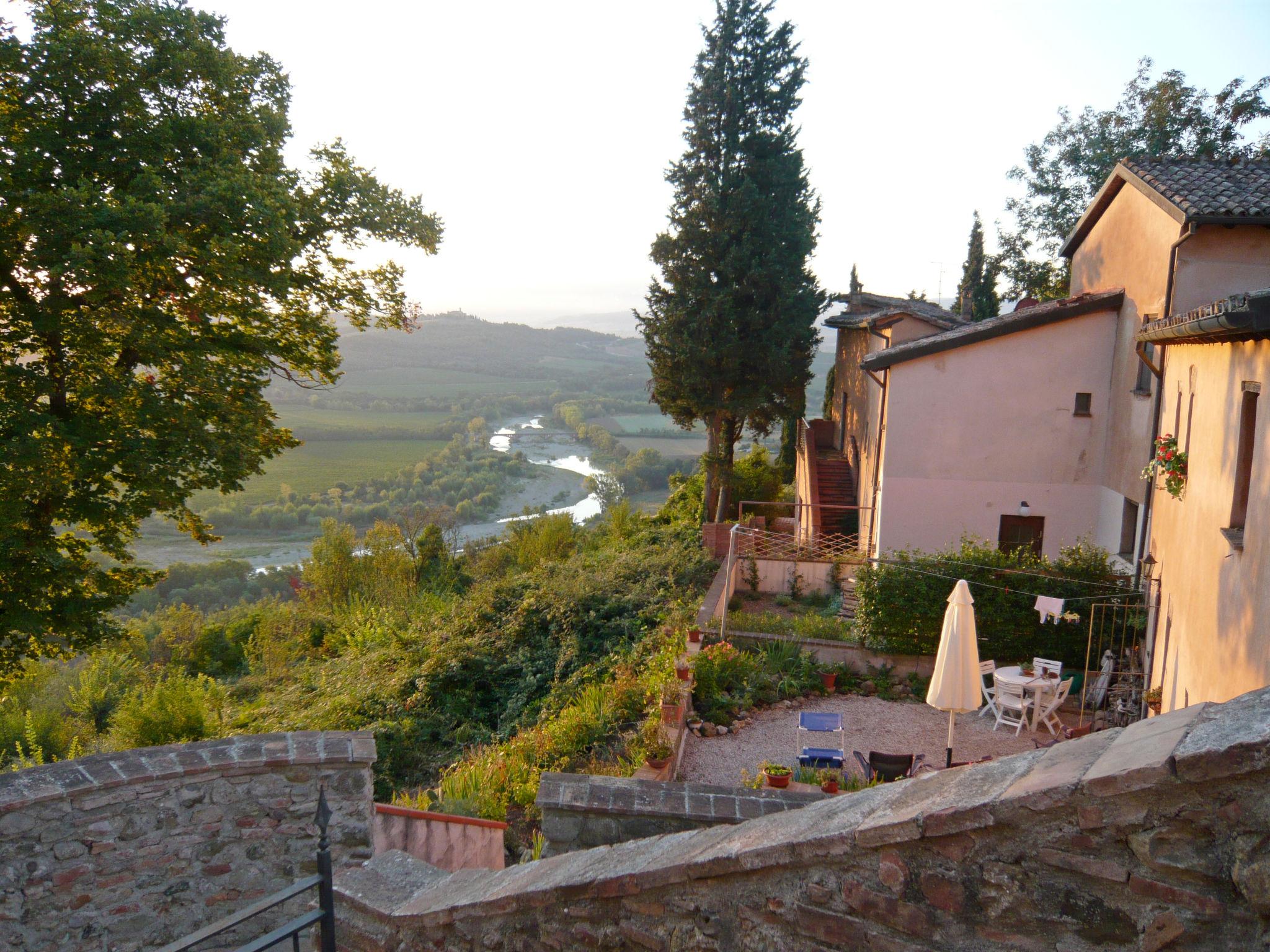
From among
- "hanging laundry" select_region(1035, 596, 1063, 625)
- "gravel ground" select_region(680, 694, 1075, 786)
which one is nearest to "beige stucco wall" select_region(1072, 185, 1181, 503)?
"hanging laundry" select_region(1035, 596, 1063, 625)

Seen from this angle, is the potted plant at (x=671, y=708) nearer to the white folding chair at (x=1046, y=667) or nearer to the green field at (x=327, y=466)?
the white folding chair at (x=1046, y=667)

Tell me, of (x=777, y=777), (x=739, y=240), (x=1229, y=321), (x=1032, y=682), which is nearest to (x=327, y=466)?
(x=739, y=240)

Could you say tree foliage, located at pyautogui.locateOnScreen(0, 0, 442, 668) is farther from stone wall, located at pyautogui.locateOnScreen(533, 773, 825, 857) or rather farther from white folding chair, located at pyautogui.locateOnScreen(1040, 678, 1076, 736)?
white folding chair, located at pyautogui.locateOnScreen(1040, 678, 1076, 736)

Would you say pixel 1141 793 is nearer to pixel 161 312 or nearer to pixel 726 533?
pixel 161 312

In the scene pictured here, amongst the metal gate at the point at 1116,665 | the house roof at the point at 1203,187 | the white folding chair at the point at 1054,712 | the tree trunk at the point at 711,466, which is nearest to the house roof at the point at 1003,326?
the house roof at the point at 1203,187

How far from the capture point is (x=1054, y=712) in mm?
10828

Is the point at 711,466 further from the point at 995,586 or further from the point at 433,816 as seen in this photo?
the point at 433,816

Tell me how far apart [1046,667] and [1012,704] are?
3.54ft

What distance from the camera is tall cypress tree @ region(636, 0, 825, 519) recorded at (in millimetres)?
20844

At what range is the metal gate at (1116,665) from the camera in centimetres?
1043

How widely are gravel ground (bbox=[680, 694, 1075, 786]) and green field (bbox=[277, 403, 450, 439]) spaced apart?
55993 mm

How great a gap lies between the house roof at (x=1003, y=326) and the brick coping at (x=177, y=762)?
1243 centimetres

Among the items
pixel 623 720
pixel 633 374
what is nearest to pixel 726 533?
pixel 623 720

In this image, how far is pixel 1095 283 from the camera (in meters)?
15.3
